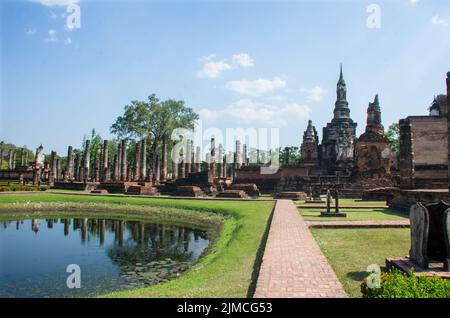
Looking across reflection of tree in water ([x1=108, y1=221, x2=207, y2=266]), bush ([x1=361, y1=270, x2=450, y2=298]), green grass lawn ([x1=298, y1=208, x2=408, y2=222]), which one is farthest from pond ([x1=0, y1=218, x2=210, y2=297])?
bush ([x1=361, y1=270, x2=450, y2=298])

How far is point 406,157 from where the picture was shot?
19.3 m

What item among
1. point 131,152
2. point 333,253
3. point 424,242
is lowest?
point 333,253

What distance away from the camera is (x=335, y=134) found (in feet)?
160

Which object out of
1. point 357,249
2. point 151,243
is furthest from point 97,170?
point 357,249

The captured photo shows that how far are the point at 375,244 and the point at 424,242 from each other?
274cm

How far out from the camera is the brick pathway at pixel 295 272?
438 centimetres

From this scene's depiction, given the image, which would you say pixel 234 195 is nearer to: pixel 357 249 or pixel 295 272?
pixel 357 249

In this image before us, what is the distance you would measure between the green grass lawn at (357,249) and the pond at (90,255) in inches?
142

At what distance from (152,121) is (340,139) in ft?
86.7

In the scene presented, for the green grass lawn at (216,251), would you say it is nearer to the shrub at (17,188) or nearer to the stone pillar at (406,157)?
the shrub at (17,188)

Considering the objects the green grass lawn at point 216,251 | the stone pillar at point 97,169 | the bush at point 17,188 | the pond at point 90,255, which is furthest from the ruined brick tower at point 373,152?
the stone pillar at point 97,169
